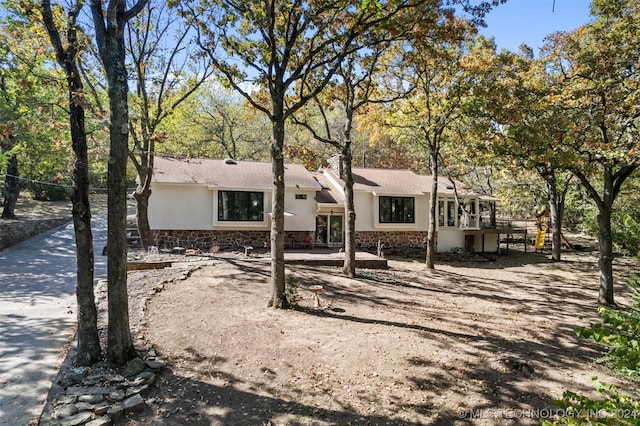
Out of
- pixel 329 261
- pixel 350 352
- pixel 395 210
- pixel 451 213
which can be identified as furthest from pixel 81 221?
pixel 451 213

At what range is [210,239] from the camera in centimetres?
1752

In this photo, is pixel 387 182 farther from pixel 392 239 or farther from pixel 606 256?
pixel 606 256

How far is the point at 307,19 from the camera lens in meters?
8.50

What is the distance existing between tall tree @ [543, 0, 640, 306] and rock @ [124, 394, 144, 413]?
35.9 ft

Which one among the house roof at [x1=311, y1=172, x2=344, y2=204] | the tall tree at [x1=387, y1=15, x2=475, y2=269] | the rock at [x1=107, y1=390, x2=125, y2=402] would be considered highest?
the tall tree at [x1=387, y1=15, x2=475, y2=269]

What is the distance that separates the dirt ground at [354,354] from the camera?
459 centimetres

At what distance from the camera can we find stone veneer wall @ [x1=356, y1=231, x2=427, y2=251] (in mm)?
20344

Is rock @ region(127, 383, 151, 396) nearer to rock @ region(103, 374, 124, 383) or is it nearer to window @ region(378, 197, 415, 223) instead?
rock @ region(103, 374, 124, 383)

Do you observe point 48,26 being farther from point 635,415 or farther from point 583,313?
point 583,313

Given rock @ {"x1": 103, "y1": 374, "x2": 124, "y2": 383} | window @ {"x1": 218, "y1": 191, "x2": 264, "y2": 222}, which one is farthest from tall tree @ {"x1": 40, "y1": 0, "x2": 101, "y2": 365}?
window @ {"x1": 218, "y1": 191, "x2": 264, "y2": 222}

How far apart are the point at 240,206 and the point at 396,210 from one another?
8979 mm

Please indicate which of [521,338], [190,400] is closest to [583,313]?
[521,338]

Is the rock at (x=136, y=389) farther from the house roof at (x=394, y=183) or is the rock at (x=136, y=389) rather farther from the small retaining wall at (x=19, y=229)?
the house roof at (x=394, y=183)

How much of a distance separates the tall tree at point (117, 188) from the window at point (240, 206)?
1234 centimetres
